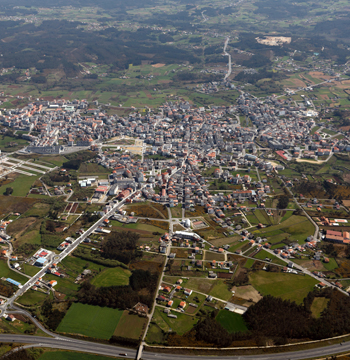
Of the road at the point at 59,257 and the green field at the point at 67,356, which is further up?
the road at the point at 59,257

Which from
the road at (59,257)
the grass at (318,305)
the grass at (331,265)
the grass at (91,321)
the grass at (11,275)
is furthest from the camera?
the grass at (331,265)

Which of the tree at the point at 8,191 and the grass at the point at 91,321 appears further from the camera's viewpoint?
the tree at the point at 8,191

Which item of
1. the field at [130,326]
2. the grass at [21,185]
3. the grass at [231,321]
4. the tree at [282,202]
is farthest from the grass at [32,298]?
the tree at [282,202]

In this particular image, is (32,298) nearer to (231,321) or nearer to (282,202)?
(231,321)

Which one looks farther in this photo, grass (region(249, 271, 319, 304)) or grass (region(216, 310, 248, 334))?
grass (region(249, 271, 319, 304))

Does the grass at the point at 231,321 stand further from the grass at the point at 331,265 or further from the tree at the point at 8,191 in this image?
the tree at the point at 8,191

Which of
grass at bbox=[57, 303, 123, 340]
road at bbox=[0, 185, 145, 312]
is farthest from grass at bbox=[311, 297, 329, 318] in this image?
road at bbox=[0, 185, 145, 312]

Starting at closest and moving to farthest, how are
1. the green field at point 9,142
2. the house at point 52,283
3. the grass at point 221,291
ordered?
the grass at point 221,291
the house at point 52,283
the green field at point 9,142

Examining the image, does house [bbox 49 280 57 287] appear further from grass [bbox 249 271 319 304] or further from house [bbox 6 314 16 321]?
grass [bbox 249 271 319 304]

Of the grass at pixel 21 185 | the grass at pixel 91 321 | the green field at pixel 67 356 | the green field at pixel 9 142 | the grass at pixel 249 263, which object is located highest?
the green field at pixel 9 142
